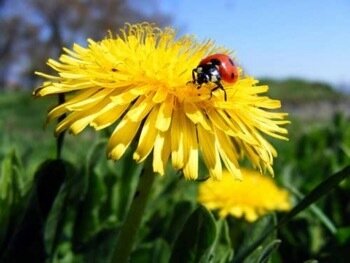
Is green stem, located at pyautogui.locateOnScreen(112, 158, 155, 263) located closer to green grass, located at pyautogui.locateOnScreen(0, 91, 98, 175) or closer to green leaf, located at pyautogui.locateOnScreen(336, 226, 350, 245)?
green grass, located at pyautogui.locateOnScreen(0, 91, 98, 175)

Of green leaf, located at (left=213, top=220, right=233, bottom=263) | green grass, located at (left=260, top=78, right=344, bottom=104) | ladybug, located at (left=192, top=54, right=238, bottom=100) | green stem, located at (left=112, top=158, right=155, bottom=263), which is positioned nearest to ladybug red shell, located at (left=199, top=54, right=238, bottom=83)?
ladybug, located at (left=192, top=54, right=238, bottom=100)

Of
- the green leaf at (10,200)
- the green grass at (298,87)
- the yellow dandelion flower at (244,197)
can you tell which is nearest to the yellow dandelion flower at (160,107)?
the green leaf at (10,200)

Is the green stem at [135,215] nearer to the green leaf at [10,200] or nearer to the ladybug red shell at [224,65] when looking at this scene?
the ladybug red shell at [224,65]

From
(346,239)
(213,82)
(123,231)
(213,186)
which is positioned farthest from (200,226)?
(213,186)

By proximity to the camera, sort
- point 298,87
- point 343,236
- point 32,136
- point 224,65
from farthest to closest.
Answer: point 298,87 → point 32,136 → point 343,236 → point 224,65

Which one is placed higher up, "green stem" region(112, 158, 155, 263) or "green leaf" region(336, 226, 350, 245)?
"green stem" region(112, 158, 155, 263)

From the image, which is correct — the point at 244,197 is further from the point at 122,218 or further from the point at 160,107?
the point at 160,107

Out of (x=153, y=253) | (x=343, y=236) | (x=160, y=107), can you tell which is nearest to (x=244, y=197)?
(x=343, y=236)
